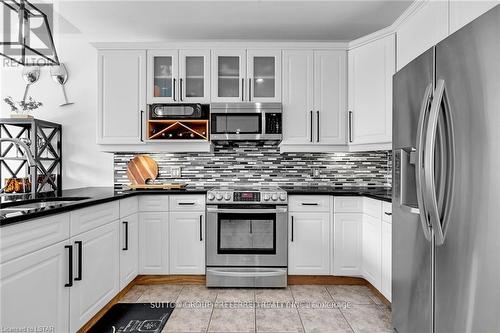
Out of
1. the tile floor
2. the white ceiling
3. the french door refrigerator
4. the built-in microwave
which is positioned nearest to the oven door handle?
the tile floor

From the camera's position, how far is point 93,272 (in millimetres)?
2121

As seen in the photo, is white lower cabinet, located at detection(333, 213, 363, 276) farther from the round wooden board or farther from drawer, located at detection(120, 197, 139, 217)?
the round wooden board

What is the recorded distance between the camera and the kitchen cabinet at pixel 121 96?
3184 mm

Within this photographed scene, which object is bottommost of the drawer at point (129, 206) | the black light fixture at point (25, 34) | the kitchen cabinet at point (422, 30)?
the drawer at point (129, 206)

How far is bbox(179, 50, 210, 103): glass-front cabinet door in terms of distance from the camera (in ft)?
10.5

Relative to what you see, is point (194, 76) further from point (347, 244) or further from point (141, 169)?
point (347, 244)

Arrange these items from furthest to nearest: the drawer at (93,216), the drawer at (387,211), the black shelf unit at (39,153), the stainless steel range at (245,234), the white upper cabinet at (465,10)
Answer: the black shelf unit at (39,153)
the stainless steel range at (245,234)
the drawer at (387,211)
the drawer at (93,216)
the white upper cabinet at (465,10)

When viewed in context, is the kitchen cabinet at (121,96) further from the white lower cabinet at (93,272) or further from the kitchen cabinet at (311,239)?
the kitchen cabinet at (311,239)

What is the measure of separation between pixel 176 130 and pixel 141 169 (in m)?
0.69

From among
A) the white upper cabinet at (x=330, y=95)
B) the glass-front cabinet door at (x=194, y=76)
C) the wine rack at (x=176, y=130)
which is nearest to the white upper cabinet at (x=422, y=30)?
the white upper cabinet at (x=330, y=95)

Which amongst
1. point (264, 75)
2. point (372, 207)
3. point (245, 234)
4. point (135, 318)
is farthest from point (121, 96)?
point (372, 207)

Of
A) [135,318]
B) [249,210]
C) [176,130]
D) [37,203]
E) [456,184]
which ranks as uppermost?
[176,130]

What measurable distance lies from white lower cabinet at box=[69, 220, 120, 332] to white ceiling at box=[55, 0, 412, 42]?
79.6 inches

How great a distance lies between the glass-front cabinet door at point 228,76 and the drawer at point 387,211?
1.74m
